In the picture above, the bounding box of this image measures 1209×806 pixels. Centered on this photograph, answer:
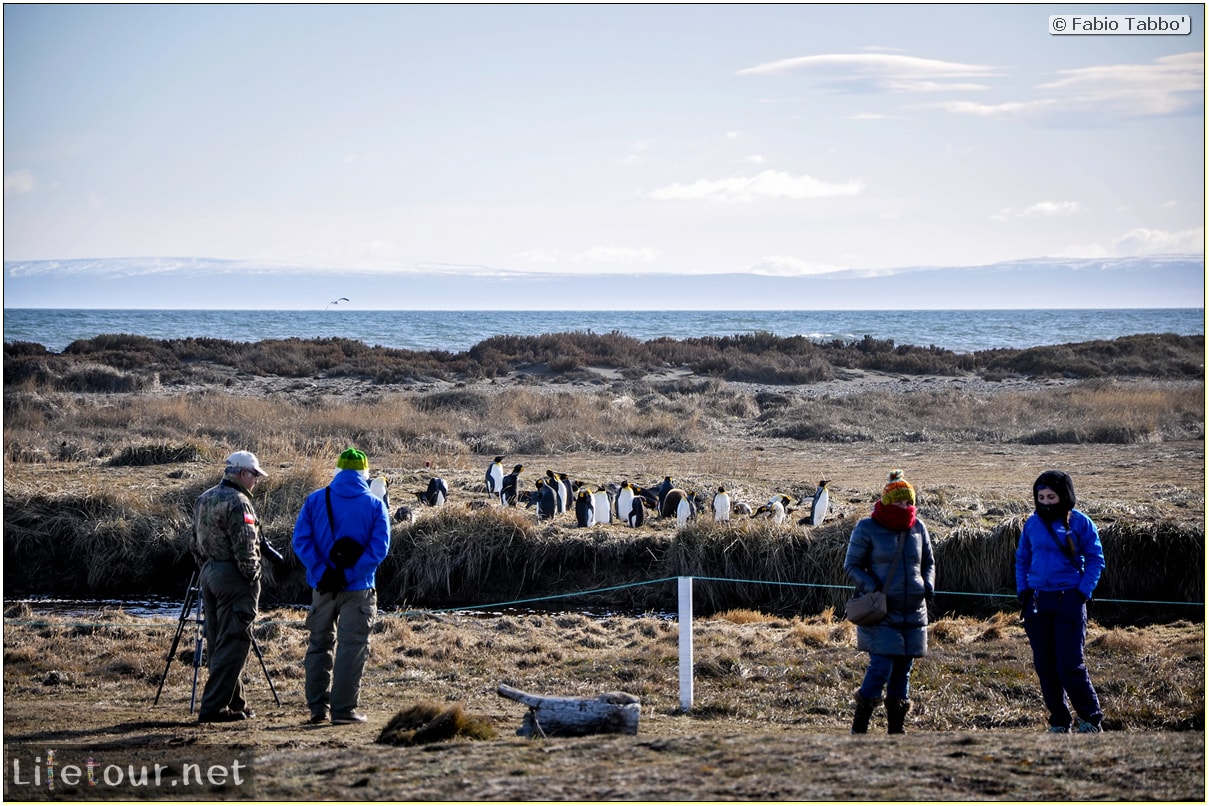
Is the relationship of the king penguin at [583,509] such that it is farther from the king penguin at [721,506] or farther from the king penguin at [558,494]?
the king penguin at [721,506]

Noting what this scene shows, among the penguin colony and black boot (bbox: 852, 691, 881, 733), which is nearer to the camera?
black boot (bbox: 852, 691, 881, 733)

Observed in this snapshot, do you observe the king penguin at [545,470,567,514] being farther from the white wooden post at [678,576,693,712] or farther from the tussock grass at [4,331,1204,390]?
the tussock grass at [4,331,1204,390]

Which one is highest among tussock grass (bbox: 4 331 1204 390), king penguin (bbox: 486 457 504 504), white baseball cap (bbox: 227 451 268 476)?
tussock grass (bbox: 4 331 1204 390)

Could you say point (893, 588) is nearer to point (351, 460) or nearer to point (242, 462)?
point (351, 460)

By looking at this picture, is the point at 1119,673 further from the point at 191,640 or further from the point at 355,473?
the point at 191,640

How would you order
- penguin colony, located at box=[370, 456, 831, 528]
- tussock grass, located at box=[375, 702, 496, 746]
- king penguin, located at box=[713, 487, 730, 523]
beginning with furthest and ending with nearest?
1. king penguin, located at box=[713, 487, 730, 523]
2. penguin colony, located at box=[370, 456, 831, 528]
3. tussock grass, located at box=[375, 702, 496, 746]

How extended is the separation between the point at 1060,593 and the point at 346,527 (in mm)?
4792

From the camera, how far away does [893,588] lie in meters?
7.45

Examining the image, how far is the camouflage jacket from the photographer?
788 cm

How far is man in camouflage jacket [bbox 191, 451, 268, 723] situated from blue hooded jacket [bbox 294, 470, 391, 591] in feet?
1.20

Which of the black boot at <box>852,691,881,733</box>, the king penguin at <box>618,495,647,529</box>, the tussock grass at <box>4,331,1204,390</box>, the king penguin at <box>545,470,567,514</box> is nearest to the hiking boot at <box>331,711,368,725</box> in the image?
the black boot at <box>852,691,881,733</box>

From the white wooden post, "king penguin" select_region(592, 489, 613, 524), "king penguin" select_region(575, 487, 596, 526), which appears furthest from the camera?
"king penguin" select_region(592, 489, 613, 524)

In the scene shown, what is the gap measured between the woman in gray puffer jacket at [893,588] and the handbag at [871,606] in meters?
0.02

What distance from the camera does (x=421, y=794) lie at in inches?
228
